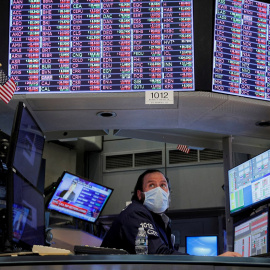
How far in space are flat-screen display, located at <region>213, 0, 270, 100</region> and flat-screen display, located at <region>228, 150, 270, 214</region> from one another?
1.85 feet

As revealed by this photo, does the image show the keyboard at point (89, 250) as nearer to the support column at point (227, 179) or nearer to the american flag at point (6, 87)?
the american flag at point (6, 87)

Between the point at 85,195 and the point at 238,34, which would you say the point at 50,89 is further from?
the point at 85,195

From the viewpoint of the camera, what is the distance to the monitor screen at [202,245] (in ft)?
19.1

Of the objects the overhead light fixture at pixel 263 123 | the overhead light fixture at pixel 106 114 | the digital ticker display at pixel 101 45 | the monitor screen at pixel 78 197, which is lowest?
the monitor screen at pixel 78 197

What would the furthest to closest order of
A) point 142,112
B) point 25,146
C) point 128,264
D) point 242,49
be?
point 242,49 < point 142,112 < point 25,146 < point 128,264

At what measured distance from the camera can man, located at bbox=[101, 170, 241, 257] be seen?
3.26 m

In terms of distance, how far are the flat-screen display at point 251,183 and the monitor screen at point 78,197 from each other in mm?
1992

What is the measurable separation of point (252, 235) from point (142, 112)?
1.16m

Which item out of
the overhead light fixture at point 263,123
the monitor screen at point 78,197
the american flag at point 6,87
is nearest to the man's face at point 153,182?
the overhead light fixture at point 263,123

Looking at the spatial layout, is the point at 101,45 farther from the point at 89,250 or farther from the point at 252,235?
the point at 89,250

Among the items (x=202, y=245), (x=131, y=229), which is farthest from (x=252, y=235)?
(x=202, y=245)

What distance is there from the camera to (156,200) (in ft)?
12.7

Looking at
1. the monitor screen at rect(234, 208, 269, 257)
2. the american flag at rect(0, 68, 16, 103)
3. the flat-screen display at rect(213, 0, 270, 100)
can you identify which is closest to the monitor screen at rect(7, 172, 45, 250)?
the american flag at rect(0, 68, 16, 103)

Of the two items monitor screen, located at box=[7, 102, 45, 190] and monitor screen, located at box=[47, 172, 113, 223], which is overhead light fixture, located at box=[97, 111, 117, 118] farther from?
monitor screen, located at box=[47, 172, 113, 223]
